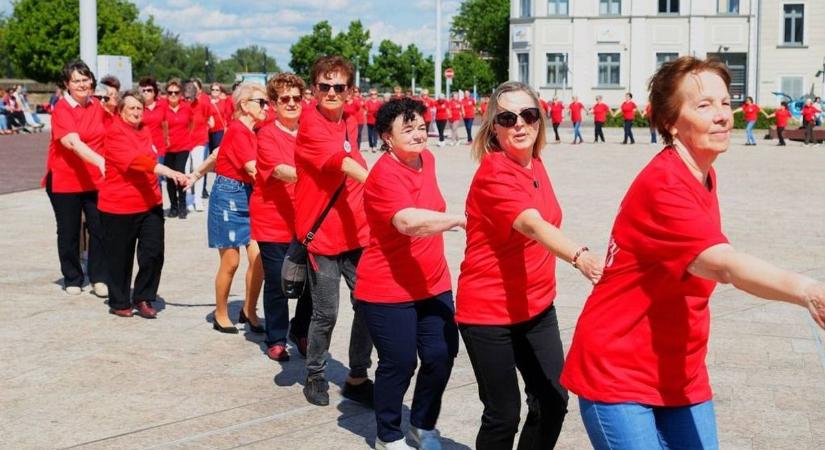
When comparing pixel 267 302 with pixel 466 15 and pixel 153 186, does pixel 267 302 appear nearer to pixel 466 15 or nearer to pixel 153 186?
pixel 153 186

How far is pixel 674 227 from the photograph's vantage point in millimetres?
3156

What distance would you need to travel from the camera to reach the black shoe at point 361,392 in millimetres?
6484

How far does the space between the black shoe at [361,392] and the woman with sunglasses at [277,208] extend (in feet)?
3.03

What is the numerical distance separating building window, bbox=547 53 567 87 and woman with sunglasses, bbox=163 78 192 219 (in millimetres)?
51486

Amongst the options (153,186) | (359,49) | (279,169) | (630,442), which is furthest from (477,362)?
(359,49)

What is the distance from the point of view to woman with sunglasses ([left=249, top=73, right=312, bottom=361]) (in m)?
7.11

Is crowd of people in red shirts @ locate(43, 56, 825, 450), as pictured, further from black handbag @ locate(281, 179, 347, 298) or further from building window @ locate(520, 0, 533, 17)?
building window @ locate(520, 0, 533, 17)

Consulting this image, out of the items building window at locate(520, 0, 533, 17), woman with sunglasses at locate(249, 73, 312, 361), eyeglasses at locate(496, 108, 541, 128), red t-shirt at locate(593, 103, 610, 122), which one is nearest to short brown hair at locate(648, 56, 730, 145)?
eyeglasses at locate(496, 108, 541, 128)

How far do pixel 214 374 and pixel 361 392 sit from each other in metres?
1.15

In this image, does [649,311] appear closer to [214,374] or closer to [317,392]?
[317,392]

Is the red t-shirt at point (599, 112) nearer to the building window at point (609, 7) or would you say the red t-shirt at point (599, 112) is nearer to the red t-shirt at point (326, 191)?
the building window at point (609, 7)

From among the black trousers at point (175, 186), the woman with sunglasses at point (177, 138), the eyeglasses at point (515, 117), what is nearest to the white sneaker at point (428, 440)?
the eyeglasses at point (515, 117)

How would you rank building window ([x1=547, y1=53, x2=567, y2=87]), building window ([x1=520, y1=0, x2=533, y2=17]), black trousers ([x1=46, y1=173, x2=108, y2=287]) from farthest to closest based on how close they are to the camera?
building window ([x1=520, y1=0, x2=533, y2=17]) < building window ([x1=547, y1=53, x2=567, y2=87]) < black trousers ([x1=46, y1=173, x2=108, y2=287])

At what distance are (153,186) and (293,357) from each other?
7.13 feet
